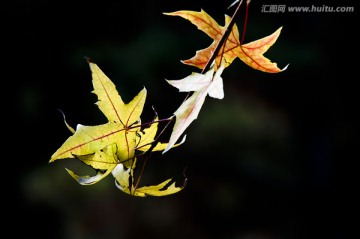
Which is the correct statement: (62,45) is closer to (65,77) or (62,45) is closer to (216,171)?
(65,77)

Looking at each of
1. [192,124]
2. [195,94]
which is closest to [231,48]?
[195,94]

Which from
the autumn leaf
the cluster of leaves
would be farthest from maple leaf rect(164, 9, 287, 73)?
the autumn leaf

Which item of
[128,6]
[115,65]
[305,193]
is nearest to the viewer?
[115,65]

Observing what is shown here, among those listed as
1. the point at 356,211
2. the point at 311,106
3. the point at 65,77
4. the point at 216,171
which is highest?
the point at 65,77

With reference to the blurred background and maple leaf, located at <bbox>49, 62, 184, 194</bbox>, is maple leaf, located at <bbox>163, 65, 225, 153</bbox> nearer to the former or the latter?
maple leaf, located at <bbox>49, 62, 184, 194</bbox>

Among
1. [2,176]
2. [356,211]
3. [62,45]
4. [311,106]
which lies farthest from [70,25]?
[356,211]

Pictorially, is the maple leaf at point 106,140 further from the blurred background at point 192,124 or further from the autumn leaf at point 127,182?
the blurred background at point 192,124

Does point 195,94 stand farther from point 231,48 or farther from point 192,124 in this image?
point 192,124
